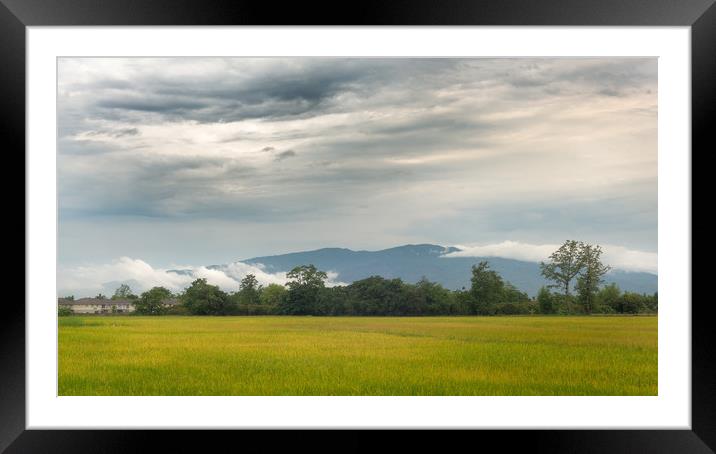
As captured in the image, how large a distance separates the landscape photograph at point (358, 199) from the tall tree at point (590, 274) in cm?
2

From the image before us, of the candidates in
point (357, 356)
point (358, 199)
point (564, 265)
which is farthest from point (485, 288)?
point (357, 356)

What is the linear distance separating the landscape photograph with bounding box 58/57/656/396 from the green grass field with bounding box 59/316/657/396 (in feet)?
0.20

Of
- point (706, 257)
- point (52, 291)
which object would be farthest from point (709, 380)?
point (52, 291)

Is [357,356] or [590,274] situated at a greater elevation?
[590,274]

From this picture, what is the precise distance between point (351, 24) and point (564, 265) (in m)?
5.39

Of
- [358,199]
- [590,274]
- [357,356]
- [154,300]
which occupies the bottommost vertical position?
[357,356]

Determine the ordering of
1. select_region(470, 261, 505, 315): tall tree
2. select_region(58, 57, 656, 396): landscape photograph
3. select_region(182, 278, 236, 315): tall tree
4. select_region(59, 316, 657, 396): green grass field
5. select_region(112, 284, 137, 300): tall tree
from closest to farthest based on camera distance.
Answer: select_region(59, 316, 657, 396): green grass field, select_region(58, 57, 656, 396): landscape photograph, select_region(112, 284, 137, 300): tall tree, select_region(182, 278, 236, 315): tall tree, select_region(470, 261, 505, 315): tall tree

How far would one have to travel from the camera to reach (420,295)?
6.72 metres

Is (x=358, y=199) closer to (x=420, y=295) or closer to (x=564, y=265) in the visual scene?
(x=420, y=295)

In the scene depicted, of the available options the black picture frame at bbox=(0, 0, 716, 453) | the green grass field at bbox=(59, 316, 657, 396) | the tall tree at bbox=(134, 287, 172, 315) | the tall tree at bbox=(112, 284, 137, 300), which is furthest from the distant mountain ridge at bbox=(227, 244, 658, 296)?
the black picture frame at bbox=(0, 0, 716, 453)

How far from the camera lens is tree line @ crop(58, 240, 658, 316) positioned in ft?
20.9

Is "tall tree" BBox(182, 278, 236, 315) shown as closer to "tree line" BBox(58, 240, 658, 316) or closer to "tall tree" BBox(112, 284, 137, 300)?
"tree line" BBox(58, 240, 658, 316)

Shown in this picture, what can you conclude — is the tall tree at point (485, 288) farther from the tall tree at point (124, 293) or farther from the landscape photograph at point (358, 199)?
the tall tree at point (124, 293)

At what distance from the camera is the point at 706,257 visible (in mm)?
1967
